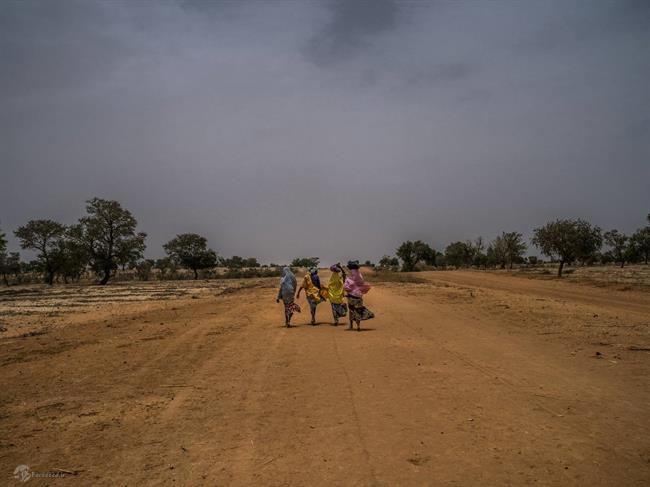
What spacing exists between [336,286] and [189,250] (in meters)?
62.8

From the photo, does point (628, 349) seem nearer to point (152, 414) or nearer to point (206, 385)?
point (206, 385)

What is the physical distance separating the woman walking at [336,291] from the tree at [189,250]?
61549 millimetres

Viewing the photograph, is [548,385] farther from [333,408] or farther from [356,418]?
[333,408]

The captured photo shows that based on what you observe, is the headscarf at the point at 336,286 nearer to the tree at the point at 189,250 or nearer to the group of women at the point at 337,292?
the group of women at the point at 337,292

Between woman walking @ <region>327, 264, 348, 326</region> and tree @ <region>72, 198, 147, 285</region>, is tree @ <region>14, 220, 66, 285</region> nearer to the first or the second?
tree @ <region>72, 198, 147, 285</region>

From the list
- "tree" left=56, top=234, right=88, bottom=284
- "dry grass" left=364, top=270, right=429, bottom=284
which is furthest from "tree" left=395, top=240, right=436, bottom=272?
"tree" left=56, top=234, right=88, bottom=284

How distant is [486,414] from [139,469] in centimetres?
431

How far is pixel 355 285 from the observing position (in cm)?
1397

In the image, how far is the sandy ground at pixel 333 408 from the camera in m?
4.65

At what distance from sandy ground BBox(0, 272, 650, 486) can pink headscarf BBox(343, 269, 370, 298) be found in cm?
141

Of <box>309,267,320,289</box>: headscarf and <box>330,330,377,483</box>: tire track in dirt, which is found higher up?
<box>309,267,320,289</box>: headscarf

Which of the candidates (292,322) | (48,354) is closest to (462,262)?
(292,322)

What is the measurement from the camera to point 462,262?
90.7 metres

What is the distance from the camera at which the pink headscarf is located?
45.7ft
